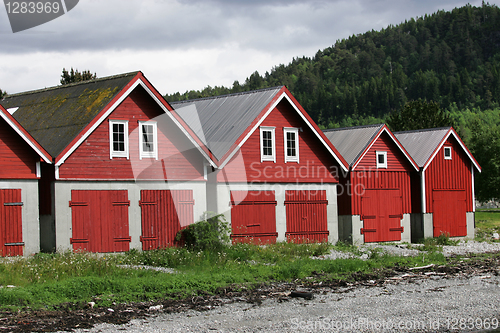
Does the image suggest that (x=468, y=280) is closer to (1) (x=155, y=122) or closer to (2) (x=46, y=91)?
(1) (x=155, y=122)

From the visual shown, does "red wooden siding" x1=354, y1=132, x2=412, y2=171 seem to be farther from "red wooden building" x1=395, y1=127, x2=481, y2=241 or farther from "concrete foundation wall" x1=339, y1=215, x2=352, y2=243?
"concrete foundation wall" x1=339, y1=215, x2=352, y2=243

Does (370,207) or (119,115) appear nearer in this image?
(119,115)

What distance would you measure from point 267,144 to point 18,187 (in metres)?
11.7

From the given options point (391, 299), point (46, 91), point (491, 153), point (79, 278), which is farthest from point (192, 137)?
point (491, 153)

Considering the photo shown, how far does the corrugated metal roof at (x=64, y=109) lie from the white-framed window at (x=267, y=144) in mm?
7207

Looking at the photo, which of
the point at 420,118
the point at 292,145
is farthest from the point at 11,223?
the point at 420,118

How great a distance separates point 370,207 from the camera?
110ft

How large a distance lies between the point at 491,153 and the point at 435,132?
1526 inches

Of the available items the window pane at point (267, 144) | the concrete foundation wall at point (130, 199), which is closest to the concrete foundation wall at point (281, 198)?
the concrete foundation wall at point (130, 199)

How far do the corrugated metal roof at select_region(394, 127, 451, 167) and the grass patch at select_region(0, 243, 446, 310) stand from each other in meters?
11.8

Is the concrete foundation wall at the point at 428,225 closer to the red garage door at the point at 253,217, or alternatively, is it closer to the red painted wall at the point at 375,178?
the red painted wall at the point at 375,178

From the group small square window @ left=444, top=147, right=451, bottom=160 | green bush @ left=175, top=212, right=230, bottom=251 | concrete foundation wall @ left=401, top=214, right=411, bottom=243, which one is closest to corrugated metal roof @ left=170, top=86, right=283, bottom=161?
green bush @ left=175, top=212, right=230, bottom=251

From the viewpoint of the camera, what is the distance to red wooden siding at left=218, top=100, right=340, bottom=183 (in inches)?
1113

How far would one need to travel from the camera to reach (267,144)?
29.0 meters
